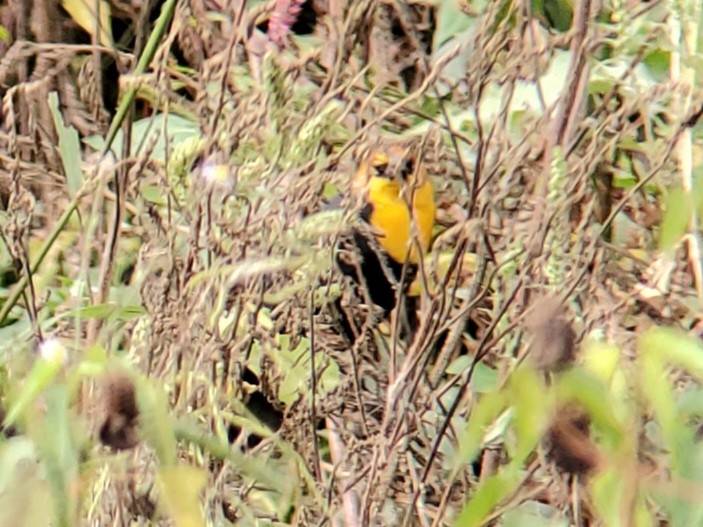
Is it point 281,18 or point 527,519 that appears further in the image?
point 281,18

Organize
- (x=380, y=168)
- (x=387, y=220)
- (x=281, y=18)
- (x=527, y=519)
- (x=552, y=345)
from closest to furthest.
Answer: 1. (x=552, y=345)
2. (x=527, y=519)
3. (x=281, y=18)
4. (x=380, y=168)
5. (x=387, y=220)

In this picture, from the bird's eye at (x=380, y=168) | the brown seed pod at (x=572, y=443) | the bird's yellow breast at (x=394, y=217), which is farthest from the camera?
the bird's yellow breast at (x=394, y=217)

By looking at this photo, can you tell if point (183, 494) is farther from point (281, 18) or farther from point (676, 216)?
point (281, 18)

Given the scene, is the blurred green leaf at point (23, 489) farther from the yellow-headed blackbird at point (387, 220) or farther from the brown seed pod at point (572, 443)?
the yellow-headed blackbird at point (387, 220)

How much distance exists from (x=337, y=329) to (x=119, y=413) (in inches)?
21.5

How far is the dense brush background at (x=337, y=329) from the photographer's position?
608 millimetres

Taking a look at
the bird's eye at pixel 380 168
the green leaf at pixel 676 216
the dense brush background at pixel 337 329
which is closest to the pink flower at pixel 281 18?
the dense brush background at pixel 337 329

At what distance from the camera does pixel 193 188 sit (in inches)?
37.1

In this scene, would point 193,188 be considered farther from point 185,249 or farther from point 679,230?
point 679,230

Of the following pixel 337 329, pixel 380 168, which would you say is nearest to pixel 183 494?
pixel 337 329

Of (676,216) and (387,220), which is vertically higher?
(676,216)

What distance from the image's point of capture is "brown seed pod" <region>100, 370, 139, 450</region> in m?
0.61

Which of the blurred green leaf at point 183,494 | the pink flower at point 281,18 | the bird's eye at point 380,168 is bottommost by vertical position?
the bird's eye at point 380,168

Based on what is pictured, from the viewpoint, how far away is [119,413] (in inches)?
24.1
